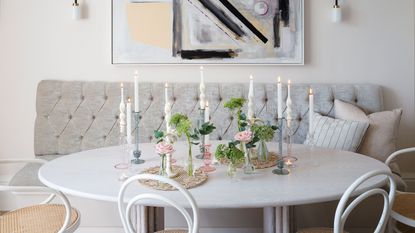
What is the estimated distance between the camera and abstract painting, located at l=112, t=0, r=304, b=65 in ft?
10.0

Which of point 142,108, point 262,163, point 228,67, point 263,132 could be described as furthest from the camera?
point 228,67

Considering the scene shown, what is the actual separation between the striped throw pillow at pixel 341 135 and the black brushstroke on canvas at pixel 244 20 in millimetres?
812

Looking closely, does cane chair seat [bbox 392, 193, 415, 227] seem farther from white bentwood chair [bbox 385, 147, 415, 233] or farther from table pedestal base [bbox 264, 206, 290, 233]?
table pedestal base [bbox 264, 206, 290, 233]

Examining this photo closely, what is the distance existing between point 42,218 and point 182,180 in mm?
723

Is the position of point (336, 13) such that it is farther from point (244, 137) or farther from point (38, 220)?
point (38, 220)

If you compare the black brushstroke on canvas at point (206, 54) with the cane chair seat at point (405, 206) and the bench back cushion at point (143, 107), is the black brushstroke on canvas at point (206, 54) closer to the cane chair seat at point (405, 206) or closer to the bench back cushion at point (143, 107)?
the bench back cushion at point (143, 107)

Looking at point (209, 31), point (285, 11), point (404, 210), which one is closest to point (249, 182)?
point (404, 210)

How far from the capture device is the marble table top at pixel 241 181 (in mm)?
1462

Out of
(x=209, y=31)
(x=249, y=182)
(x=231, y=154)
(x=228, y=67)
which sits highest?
(x=209, y=31)

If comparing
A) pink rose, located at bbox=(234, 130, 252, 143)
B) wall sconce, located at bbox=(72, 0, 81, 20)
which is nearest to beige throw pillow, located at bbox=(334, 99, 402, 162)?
pink rose, located at bbox=(234, 130, 252, 143)

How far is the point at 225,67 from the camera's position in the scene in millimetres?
3143

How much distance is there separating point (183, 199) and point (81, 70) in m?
1.99

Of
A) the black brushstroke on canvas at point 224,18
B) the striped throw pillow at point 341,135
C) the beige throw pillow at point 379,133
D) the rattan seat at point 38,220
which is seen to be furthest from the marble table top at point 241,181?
the black brushstroke on canvas at point 224,18

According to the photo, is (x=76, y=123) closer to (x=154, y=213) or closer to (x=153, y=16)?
(x=153, y=16)
